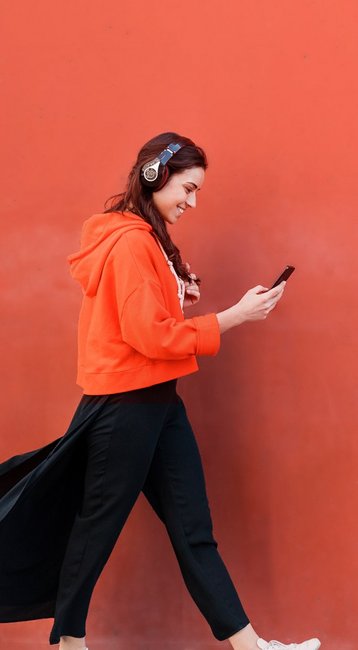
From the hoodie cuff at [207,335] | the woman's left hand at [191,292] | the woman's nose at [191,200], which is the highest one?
the woman's nose at [191,200]

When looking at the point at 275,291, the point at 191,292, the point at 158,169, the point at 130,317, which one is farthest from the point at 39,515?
the point at 158,169

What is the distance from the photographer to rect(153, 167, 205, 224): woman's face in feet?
9.70

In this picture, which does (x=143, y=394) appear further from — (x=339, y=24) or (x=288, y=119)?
(x=339, y=24)

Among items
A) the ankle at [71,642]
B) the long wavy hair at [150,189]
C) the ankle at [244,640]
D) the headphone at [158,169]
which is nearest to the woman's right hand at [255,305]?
the long wavy hair at [150,189]

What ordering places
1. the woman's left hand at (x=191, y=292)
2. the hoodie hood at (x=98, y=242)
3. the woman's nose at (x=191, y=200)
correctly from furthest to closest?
the woman's left hand at (x=191, y=292) < the woman's nose at (x=191, y=200) < the hoodie hood at (x=98, y=242)

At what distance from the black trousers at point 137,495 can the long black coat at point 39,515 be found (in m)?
0.07

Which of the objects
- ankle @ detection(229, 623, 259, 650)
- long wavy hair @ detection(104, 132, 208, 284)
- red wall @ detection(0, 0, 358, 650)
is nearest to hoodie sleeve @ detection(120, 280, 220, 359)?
long wavy hair @ detection(104, 132, 208, 284)

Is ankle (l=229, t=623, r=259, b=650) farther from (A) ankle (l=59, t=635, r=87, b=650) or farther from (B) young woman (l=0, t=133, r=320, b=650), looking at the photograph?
(A) ankle (l=59, t=635, r=87, b=650)

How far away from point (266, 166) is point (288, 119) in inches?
6.2

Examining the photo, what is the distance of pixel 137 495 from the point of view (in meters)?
2.98

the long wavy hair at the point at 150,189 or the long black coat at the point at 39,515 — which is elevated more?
the long wavy hair at the point at 150,189

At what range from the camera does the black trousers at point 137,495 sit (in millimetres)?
2904

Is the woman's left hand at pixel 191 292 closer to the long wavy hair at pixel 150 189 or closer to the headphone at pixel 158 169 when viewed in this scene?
the long wavy hair at pixel 150 189

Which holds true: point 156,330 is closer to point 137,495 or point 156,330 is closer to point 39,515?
point 137,495
